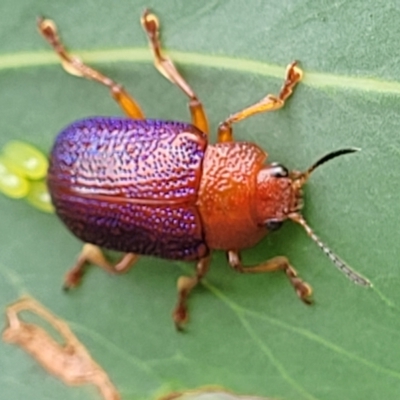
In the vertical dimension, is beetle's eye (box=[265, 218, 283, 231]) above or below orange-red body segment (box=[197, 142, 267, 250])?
below

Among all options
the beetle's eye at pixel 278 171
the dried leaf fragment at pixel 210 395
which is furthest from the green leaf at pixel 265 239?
the beetle's eye at pixel 278 171

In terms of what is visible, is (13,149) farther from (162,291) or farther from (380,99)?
(380,99)

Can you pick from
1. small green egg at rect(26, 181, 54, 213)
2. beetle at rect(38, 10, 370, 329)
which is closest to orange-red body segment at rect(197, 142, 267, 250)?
beetle at rect(38, 10, 370, 329)

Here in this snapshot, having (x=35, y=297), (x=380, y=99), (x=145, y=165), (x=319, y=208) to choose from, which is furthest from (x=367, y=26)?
(x=35, y=297)

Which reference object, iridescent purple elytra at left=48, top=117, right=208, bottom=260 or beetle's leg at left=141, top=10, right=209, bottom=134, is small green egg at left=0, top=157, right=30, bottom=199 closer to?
iridescent purple elytra at left=48, top=117, right=208, bottom=260

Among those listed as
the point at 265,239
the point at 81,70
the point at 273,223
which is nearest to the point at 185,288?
the point at 265,239

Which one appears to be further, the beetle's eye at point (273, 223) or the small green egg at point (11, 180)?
the small green egg at point (11, 180)

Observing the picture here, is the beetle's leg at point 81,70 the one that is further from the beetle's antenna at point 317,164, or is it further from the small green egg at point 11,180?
the beetle's antenna at point 317,164
